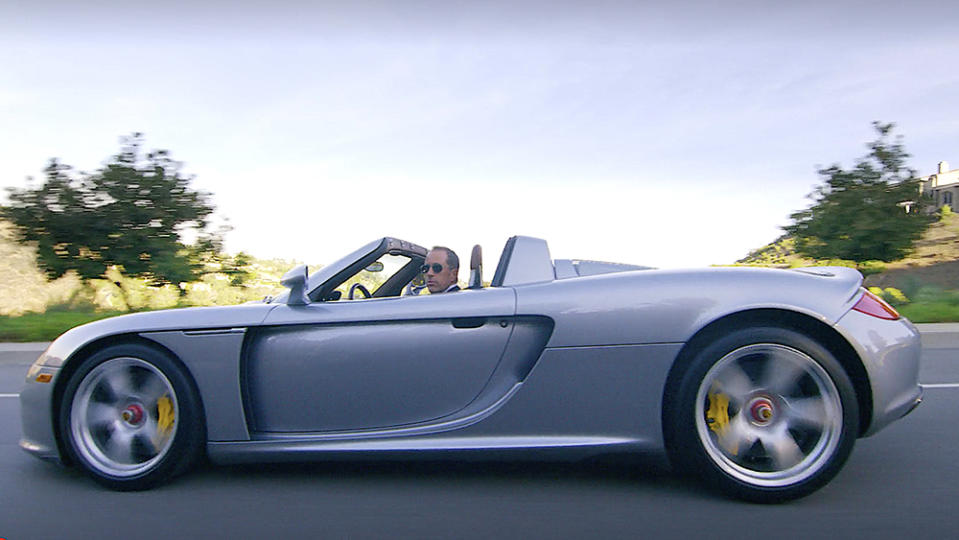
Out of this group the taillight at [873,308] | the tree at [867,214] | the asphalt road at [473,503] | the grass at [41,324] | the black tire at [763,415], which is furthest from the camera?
the tree at [867,214]

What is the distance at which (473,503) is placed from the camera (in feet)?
9.85

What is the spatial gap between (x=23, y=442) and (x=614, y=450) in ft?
8.55

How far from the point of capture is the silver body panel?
2996mm

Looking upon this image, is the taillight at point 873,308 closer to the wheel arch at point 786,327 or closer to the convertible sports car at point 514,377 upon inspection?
the convertible sports car at point 514,377

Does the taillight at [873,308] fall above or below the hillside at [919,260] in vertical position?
above

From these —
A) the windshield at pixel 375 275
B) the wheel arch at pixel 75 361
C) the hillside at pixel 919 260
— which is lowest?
the hillside at pixel 919 260

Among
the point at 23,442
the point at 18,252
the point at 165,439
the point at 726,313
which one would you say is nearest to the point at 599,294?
the point at 726,313

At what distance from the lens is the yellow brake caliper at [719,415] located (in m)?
2.99

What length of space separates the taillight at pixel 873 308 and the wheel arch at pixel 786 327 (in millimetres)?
170

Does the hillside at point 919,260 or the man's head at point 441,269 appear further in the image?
the hillside at point 919,260

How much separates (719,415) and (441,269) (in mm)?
1447

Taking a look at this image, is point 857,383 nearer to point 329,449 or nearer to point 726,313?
point 726,313

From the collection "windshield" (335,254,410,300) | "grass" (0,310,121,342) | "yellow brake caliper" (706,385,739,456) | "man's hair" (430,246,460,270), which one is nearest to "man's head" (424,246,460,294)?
"man's hair" (430,246,460,270)

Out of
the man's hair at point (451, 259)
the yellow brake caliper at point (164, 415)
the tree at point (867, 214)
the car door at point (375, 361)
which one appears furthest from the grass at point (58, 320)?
the car door at point (375, 361)
